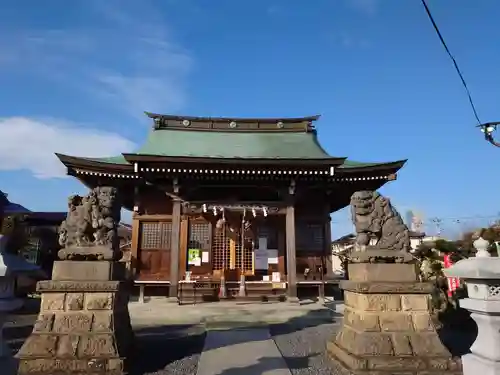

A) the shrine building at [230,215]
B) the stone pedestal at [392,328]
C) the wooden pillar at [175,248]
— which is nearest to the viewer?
the stone pedestal at [392,328]

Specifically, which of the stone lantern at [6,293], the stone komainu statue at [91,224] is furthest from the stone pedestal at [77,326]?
the stone lantern at [6,293]

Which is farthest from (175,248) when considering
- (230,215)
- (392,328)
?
(392,328)

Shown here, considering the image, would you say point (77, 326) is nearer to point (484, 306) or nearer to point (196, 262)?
point (484, 306)

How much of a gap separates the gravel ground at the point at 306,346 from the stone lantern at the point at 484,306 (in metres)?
1.90

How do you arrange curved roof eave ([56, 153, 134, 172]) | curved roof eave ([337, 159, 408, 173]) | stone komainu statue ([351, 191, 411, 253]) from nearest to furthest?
1. stone komainu statue ([351, 191, 411, 253])
2. curved roof eave ([56, 153, 134, 172])
3. curved roof eave ([337, 159, 408, 173])

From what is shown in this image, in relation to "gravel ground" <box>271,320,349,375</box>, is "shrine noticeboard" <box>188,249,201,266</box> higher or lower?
higher

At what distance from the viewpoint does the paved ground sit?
564cm

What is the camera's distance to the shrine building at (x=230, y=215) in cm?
1374

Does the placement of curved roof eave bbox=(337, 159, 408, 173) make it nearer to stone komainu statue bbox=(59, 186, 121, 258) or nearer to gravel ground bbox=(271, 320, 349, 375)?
gravel ground bbox=(271, 320, 349, 375)

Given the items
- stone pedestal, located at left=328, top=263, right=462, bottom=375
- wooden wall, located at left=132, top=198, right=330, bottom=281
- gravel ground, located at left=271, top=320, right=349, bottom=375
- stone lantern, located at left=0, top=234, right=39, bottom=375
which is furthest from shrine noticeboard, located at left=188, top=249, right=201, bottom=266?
stone lantern, located at left=0, top=234, right=39, bottom=375

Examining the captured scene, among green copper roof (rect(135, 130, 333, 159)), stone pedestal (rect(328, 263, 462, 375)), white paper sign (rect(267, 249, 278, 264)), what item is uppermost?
green copper roof (rect(135, 130, 333, 159))

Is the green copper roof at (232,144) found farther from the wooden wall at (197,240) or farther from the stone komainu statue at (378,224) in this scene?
the stone komainu statue at (378,224)

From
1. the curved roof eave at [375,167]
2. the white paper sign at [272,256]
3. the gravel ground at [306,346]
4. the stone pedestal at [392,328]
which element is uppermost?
the curved roof eave at [375,167]

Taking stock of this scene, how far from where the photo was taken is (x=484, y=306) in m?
3.88
